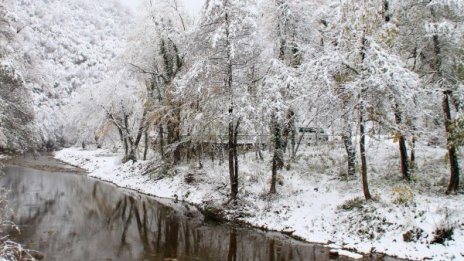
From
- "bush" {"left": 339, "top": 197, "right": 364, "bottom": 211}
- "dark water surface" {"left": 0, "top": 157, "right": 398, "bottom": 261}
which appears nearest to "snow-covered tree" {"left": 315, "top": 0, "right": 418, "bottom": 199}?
"bush" {"left": 339, "top": 197, "right": 364, "bottom": 211}

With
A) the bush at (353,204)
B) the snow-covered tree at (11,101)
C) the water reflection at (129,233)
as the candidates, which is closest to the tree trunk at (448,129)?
the bush at (353,204)

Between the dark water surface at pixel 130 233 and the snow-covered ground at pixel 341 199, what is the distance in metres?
1.29

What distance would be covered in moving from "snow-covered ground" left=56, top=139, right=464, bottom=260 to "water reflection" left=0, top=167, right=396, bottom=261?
4.53 feet

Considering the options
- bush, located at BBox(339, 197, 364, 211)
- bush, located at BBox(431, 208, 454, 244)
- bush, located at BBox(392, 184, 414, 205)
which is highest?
bush, located at BBox(392, 184, 414, 205)

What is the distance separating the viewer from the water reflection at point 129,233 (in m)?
13.9

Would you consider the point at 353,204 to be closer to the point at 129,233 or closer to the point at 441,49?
the point at 441,49

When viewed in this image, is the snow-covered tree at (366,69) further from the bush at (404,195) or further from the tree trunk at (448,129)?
the tree trunk at (448,129)

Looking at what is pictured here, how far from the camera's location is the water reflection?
13945mm

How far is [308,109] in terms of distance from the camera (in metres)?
17.7

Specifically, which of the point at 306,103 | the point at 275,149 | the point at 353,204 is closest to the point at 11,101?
the point at 275,149

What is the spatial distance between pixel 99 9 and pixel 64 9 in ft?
55.3

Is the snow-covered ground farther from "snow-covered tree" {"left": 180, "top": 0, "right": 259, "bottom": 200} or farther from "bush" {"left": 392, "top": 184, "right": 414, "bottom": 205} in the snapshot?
"snow-covered tree" {"left": 180, "top": 0, "right": 259, "bottom": 200}

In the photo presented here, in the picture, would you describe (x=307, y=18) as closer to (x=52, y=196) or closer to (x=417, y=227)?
(x=417, y=227)

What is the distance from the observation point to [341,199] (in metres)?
17.3
